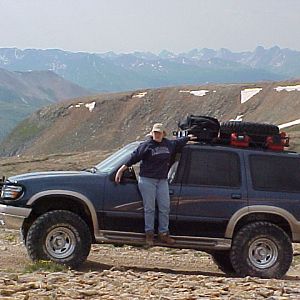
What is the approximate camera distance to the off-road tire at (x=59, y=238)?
9875mm

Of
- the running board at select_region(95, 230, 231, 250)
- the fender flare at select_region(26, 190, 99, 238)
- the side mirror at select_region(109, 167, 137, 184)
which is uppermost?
the side mirror at select_region(109, 167, 137, 184)

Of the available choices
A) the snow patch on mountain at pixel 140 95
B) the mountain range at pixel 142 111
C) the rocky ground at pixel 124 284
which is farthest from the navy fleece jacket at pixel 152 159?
the snow patch on mountain at pixel 140 95

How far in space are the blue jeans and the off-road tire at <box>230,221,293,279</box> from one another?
41.7 inches

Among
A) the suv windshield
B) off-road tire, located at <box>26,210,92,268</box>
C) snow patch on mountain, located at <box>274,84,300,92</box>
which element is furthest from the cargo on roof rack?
snow patch on mountain, located at <box>274,84,300,92</box>

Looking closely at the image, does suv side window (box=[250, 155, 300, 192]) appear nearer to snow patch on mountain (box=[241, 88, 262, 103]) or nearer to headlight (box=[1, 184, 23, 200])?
headlight (box=[1, 184, 23, 200])

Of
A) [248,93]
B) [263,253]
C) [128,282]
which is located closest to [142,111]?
[248,93]

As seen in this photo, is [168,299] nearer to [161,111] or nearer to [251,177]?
[251,177]

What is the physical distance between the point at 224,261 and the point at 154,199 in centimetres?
187

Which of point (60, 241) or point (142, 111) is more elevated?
point (142, 111)

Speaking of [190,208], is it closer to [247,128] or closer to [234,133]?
[234,133]

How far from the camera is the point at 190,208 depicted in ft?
33.2

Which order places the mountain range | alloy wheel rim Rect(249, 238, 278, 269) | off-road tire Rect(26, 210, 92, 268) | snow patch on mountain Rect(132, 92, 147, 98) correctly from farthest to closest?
snow patch on mountain Rect(132, 92, 147, 98) < the mountain range < alloy wheel rim Rect(249, 238, 278, 269) < off-road tire Rect(26, 210, 92, 268)

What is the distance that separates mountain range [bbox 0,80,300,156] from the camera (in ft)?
313

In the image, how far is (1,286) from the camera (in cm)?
769
